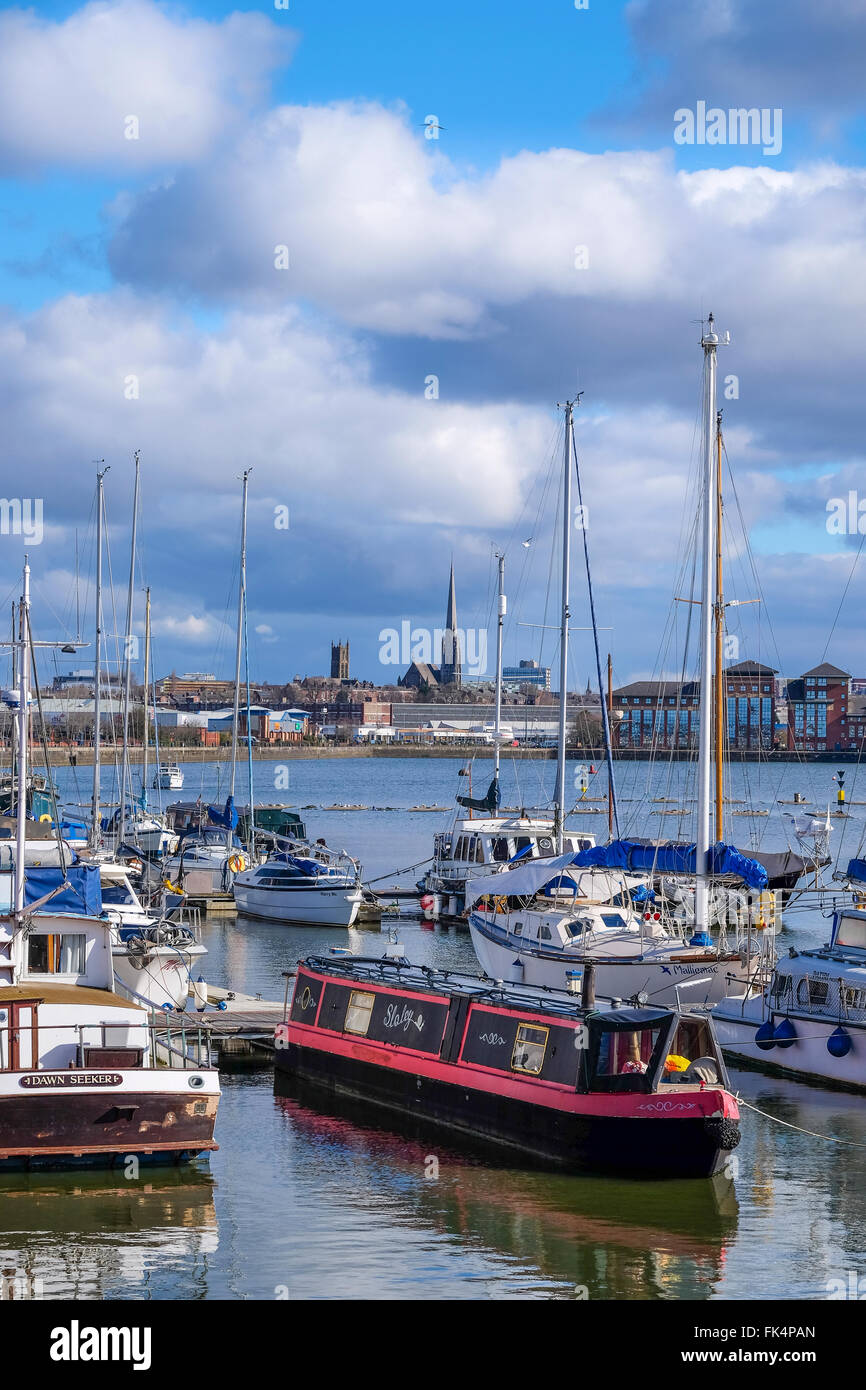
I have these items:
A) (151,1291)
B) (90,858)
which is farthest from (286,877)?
(151,1291)

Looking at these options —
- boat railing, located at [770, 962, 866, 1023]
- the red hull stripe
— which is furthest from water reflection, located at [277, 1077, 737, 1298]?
boat railing, located at [770, 962, 866, 1023]

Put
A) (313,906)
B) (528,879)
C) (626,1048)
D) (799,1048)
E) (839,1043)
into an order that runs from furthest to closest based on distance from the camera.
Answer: (313,906) < (528,879) < (799,1048) < (839,1043) < (626,1048)

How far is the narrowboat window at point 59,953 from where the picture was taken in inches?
1016

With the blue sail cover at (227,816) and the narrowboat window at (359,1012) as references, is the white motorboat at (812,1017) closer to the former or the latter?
the narrowboat window at (359,1012)

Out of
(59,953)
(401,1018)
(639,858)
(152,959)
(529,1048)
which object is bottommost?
(401,1018)

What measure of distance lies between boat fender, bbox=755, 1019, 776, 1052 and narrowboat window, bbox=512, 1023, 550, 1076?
734cm

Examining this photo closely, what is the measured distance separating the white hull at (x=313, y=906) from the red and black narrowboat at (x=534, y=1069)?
77.8 ft

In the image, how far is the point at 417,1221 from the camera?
20312mm

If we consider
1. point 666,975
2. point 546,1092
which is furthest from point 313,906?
point 546,1092

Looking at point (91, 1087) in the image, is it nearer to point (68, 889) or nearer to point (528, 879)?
point (68, 889)

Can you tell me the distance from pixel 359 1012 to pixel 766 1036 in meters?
7.99

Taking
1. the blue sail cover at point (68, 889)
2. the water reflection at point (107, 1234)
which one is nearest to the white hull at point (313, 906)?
the blue sail cover at point (68, 889)

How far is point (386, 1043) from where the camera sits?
26.8m
